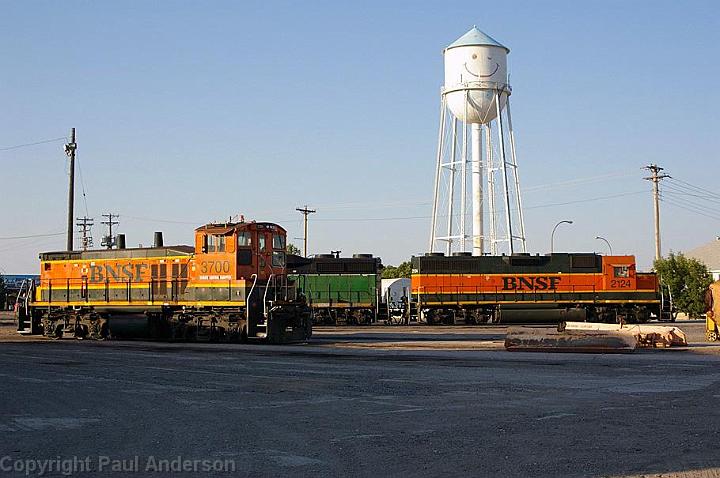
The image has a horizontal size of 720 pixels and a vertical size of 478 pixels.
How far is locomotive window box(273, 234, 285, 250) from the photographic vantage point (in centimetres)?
3070

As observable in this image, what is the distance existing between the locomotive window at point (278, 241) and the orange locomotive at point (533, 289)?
17.5 metres

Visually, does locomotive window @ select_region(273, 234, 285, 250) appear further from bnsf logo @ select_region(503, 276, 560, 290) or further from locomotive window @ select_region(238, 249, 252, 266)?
bnsf logo @ select_region(503, 276, 560, 290)

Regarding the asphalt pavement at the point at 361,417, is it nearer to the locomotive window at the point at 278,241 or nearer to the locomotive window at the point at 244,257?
the locomotive window at the point at 244,257

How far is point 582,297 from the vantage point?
4597 cm

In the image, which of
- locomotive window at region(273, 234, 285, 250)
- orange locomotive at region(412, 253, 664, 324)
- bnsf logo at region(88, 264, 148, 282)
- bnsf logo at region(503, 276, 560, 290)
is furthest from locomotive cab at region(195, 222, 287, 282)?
bnsf logo at region(503, 276, 560, 290)

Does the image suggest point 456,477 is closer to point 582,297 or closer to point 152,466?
point 152,466

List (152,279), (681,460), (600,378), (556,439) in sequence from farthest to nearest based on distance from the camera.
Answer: (152,279), (600,378), (556,439), (681,460)

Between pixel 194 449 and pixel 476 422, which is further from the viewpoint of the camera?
pixel 476 422

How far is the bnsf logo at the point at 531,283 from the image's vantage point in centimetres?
4631

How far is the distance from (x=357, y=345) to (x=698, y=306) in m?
43.3

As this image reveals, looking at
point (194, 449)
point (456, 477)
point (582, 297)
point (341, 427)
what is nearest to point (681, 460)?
point (456, 477)

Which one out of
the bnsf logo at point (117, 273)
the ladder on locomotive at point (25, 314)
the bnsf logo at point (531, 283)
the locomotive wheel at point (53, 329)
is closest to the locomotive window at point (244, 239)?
the bnsf logo at point (117, 273)

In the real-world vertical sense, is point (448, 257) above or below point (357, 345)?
above

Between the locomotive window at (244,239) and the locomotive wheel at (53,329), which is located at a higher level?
the locomotive window at (244,239)
